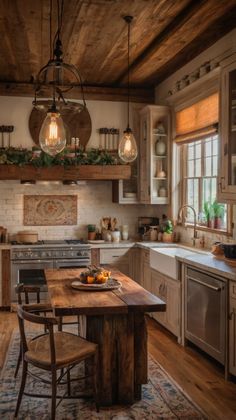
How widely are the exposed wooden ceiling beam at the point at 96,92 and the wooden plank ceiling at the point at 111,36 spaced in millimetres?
14

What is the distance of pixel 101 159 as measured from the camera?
20.6 feet

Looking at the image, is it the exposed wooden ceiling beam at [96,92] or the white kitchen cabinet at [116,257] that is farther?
the exposed wooden ceiling beam at [96,92]

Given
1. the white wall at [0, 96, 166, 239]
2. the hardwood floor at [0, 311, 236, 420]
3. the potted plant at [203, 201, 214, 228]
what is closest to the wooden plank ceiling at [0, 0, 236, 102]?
the white wall at [0, 96, 166, 239]

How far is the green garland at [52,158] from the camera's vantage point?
19.8 ft

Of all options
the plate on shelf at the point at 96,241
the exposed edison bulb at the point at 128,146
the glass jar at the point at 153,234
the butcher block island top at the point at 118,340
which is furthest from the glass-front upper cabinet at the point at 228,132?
the plate on shelf at the point at 96,241

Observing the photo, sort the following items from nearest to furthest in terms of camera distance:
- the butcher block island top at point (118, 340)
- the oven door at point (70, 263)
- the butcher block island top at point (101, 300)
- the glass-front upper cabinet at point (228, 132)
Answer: the butcher block island top at point (101, 300)
the butcher block island top at point (118, 340)
the glass-front upper cabinet at point (228, 132)
the oven door at point (70, 263)

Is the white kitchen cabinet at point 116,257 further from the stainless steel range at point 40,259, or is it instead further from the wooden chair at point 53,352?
the wooden chair at point 53,352

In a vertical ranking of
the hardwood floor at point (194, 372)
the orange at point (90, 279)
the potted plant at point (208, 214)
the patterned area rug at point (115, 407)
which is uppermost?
the potted plant at point (208, 214)

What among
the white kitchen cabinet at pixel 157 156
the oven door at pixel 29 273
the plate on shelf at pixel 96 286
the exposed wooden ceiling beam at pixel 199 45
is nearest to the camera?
the plate on shelf at pixel 96 286

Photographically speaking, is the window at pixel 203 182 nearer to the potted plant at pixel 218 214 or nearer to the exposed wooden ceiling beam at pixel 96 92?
the potted plant at pixel 218 214

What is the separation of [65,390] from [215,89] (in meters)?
3.37

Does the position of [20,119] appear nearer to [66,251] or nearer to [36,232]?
[36,232]

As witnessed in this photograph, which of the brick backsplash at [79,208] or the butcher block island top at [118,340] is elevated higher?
the brick backsplash at [79,208]

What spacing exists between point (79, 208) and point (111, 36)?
281 centimetres
